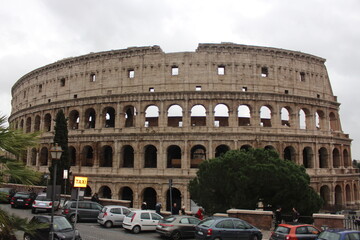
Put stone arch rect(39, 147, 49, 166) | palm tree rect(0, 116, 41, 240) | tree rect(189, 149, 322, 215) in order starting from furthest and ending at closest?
stone arch rect(39, 147, 49, 166)
tree rect(189, 149, 322, 215)
palm tree rect(0, 116, 41, 240)

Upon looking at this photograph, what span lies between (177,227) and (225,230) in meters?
3.02

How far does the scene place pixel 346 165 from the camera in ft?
135

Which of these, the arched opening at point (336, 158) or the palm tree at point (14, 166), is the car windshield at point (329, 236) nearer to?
the palm tree at point (14, 166)

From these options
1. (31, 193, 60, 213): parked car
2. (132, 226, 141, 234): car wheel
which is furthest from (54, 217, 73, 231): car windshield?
(31, 193, 60, 213): parked car

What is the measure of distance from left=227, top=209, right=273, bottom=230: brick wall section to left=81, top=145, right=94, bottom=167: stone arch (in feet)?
81.0

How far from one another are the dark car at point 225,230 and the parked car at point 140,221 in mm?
4546

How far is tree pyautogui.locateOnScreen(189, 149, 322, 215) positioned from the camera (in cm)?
2139

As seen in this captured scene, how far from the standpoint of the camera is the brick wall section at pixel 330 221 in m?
16.2

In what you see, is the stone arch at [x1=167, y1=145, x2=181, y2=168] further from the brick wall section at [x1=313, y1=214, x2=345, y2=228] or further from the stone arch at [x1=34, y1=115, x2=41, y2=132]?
the brick wall section at [x1=313, y1=214, x2=345, y2=228]

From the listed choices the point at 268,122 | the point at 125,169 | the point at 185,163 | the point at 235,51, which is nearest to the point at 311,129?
the point at 268,122

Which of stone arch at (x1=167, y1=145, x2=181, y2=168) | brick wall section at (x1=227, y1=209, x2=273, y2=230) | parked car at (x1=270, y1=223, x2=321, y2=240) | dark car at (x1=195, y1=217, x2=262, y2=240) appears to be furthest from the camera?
stone arch at (x1=167, y1=145, x2=181, y2=168)

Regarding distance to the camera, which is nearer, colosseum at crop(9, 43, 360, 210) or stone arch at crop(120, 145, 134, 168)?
colosseum at crop(9, 43, 360, 210)

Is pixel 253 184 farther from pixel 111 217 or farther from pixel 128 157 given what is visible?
pixel 128 157

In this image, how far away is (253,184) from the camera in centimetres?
2147
